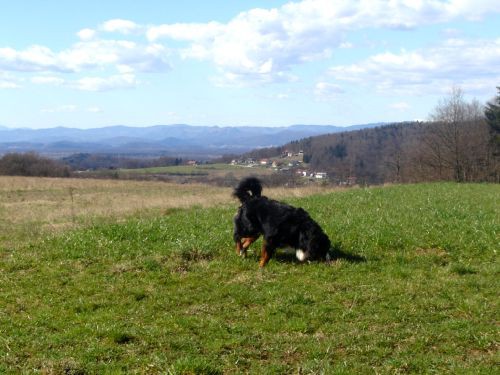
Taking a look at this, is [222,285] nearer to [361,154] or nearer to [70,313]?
[70,313]

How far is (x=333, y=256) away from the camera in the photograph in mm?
10406

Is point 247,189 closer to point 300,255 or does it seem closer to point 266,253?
point 266,253

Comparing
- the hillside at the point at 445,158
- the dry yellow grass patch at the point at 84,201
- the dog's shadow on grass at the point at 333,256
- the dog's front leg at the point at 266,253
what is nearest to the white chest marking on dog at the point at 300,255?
the dog's shadow on grass at the point at 333,256

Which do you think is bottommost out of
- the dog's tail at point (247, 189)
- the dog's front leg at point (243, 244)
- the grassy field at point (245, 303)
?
the grassy field at point (245, 303)

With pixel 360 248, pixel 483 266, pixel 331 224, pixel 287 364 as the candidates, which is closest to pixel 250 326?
pixel 287 364

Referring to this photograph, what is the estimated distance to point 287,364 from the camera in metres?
5.79

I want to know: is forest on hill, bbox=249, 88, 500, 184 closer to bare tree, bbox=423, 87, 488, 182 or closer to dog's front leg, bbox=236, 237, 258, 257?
bare tree, bbox=423, 87, 488, 182

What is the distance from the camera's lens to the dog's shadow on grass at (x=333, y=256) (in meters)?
10.2

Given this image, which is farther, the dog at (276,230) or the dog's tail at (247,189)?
the dog's tail at (247,189)

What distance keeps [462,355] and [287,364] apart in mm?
2132

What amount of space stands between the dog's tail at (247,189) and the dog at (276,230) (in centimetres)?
5

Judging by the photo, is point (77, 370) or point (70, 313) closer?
point (77, 370)

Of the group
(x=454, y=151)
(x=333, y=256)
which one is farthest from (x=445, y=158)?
(x=333, y=256)

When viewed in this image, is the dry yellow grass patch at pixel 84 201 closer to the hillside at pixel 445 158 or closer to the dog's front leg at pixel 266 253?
the dog's front leg at pixel 266 253
